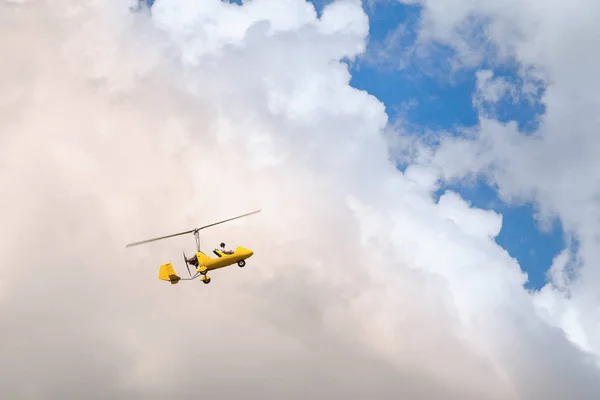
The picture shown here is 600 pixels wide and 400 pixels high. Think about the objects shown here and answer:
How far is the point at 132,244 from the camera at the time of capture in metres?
125

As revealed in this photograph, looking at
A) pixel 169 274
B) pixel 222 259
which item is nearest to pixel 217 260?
pixel 222 259

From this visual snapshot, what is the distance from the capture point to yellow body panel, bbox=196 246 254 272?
14838 centimetres

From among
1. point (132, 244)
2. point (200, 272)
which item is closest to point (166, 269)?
point (200, 272)

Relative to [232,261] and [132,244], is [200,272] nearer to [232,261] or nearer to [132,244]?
[232,261]

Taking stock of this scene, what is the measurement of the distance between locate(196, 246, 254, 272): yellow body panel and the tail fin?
6.46 meters

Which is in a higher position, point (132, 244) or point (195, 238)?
point (195, 238)

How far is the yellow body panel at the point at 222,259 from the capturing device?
14838 centimetres

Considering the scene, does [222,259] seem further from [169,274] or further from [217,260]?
[169,274]

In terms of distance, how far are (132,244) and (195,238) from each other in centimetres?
2681

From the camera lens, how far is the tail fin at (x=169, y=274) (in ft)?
498

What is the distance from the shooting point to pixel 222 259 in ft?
488

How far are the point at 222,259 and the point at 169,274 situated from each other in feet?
45.8

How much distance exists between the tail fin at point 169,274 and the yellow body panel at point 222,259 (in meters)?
6.46

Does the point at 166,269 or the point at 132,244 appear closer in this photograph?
the point at 132,244
